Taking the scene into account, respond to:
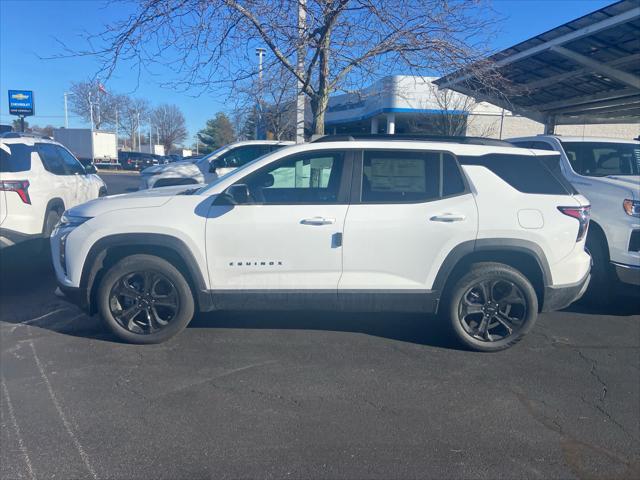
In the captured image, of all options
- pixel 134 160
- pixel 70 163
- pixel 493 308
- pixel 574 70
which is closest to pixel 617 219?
pixel 493 308

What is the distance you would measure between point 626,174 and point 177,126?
82781 mm

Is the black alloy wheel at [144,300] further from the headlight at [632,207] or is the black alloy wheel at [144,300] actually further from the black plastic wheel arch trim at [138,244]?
the headlight at [632,207]

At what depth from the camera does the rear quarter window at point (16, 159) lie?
251 inches

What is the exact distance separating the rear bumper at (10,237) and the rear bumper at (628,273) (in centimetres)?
731

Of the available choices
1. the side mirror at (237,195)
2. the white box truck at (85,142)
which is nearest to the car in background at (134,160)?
the white box truck at (85,142)

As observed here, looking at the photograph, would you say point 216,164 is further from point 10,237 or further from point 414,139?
point 414,139

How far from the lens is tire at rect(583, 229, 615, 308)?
565cm

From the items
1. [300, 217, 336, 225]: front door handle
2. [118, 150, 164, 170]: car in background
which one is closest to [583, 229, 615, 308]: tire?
[300, 217, 336, 225]: front door handle

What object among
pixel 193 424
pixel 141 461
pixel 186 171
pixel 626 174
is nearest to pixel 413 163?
pixel 193 424

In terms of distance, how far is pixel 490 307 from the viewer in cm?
443

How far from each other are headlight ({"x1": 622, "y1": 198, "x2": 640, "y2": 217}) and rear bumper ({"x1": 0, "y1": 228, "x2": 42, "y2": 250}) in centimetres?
738

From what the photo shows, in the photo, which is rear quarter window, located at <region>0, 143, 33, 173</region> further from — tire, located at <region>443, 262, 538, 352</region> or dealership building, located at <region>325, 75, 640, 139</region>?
dealership building, located at <region>325, 75, 640, 139</region>

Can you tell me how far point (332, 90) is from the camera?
8.56 meters

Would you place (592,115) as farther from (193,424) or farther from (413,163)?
(193,424)
